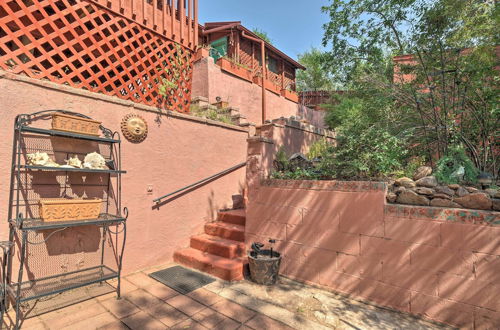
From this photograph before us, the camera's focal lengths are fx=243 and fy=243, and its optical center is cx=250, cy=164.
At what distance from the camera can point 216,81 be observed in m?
6.02

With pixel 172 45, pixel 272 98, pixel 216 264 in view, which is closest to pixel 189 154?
pixel 216 264

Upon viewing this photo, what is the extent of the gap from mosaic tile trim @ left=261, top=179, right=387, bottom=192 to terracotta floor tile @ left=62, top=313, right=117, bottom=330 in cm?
229

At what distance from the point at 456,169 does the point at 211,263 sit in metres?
3.21

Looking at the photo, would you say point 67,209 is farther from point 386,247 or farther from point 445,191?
point 445,191

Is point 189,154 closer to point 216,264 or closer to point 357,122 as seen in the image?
point 216,264

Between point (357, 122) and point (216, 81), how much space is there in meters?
3.69

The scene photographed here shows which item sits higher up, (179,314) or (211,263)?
(211,263)

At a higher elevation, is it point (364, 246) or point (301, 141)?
point (301, 141)

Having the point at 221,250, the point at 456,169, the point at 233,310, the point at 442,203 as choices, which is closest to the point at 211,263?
the point at 221,250

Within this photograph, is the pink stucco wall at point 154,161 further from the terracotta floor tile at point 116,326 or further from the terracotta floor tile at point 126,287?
the terracotta floor tile at point 116,326

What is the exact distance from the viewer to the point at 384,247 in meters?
2.53

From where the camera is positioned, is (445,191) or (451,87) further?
(451,87)

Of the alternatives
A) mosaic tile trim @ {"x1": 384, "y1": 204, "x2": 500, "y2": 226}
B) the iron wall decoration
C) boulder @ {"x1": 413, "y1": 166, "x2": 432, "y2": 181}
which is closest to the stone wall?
mosaic tile trim @ {"x1": 384, "y1": 204, "x2": 500, "y2": 226}

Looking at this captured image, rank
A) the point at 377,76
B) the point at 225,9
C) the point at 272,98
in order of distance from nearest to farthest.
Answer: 1. the point at 377,76
2. the point at 272,98
3. the point at 225,9
